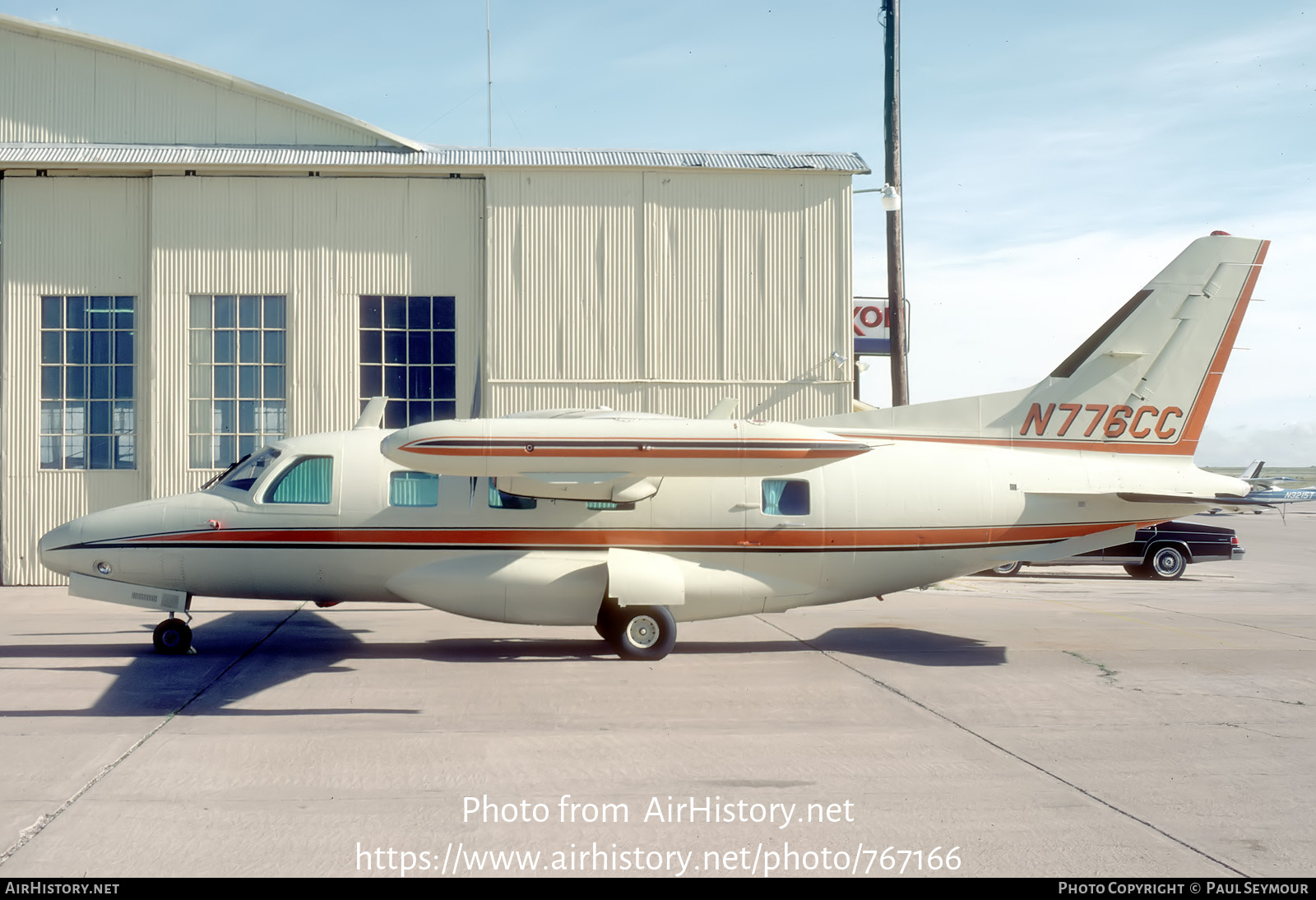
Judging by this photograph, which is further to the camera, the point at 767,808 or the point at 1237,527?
the point at 1237,527

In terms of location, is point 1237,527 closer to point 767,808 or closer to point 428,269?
point 428,269

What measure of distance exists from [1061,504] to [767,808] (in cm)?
771

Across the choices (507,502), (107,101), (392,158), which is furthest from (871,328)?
(507,502)

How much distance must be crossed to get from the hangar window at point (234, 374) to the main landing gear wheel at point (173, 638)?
29.3 ft

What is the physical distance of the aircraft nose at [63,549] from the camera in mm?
12133

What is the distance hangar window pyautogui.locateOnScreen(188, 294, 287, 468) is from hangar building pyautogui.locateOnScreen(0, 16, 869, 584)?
0.05 meters

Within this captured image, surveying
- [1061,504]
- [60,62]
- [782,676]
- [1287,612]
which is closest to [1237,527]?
[1287,612]

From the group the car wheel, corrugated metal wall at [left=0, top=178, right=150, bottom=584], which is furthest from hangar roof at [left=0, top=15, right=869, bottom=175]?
the car wheel

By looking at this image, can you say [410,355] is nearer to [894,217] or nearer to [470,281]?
[470,281]

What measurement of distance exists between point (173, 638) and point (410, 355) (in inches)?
389

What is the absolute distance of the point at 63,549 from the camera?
12.1 metres

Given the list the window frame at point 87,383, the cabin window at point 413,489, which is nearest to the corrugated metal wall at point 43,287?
the window frame at point 87,383

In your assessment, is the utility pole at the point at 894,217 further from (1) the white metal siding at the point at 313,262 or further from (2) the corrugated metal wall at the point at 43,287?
(2) the corrugated metal wall at the point at 43,287

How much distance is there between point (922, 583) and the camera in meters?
13.0
